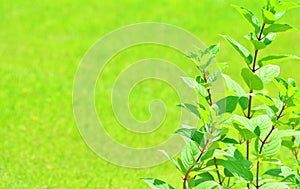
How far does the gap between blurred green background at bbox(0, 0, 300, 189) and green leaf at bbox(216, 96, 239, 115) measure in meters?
2.07

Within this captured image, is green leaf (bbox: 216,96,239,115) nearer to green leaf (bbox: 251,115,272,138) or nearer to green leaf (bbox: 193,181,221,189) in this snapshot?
green leaf (bbox: 251,115,272,138)

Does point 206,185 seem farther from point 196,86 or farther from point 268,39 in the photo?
point 268,39

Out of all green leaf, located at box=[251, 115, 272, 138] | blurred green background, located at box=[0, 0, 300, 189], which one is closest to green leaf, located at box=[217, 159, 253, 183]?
green leaf, located at box=[251, 115, 272, 138]

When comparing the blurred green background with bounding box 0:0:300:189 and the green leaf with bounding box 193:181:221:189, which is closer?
the green leaf with bounding box 193:181:221:189

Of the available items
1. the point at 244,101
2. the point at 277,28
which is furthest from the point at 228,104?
the point at 277,28

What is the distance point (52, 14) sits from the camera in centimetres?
1009

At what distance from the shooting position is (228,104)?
126 inches

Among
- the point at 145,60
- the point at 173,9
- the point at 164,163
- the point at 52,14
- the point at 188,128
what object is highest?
the point at 52,14

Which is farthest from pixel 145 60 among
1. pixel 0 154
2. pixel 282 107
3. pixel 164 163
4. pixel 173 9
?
pixel 282 107

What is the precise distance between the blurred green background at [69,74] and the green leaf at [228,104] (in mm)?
2067

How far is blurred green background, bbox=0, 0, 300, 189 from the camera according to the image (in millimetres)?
5379

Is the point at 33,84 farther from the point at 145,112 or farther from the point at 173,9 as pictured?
the point at 173,9

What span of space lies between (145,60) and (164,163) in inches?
112

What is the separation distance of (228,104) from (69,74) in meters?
4.92
